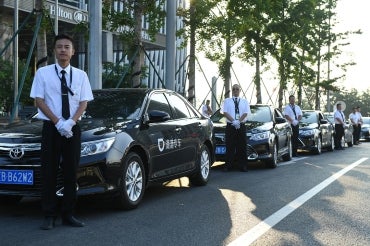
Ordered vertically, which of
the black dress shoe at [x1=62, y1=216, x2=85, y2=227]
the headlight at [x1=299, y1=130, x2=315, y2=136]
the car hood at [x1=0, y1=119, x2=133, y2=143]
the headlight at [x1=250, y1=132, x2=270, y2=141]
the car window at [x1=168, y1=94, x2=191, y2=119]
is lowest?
the black dress shoe at [x1=62, y1=216, x2=85, y2=227]

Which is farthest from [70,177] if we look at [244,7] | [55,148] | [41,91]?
[244,7]

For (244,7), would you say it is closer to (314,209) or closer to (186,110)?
(186,110)

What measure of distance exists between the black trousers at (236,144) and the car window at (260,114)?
5.09ft

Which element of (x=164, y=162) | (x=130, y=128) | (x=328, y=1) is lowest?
(x=164, y=162)

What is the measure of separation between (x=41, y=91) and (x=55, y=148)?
0.57 m

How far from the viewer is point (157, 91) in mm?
8180

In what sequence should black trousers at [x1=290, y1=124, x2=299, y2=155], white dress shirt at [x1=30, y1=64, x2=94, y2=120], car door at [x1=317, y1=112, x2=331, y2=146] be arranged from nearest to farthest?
white dress shirt at [x1=30, y1=64, x2=94, y2=120] → black trousers at [x1=290, y1=124, x2=299, y2=155] → car door at [x1=317, y1=112, x2=331, y2=146]

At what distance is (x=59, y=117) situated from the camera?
5.64m

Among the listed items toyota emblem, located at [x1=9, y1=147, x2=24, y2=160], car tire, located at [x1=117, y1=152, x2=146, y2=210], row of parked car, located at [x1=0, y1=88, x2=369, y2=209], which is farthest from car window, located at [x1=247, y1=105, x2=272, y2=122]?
toyota emblem, located at [x1=9, y1=147, x2=24, y2=160]

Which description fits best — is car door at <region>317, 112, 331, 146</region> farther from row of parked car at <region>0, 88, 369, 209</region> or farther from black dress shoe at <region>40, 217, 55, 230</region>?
black dress shoe at <region>40, 217, 55, 230</region>

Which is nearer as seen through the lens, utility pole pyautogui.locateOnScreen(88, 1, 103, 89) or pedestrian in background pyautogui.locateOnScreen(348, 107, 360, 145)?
utility pole pyautogui.locateOnScreen(88, 1, 103, 89)

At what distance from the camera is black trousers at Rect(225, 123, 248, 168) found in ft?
38.8

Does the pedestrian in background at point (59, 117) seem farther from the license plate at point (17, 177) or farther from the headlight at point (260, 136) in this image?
the headlight at point (260, 136)

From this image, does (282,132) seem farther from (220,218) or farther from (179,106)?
(220,218)
